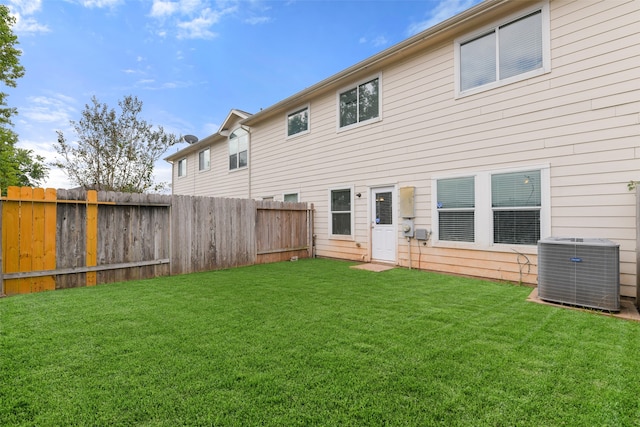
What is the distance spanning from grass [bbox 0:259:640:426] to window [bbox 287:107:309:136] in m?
6.58

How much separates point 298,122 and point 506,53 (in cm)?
592

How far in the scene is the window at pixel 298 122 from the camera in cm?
918

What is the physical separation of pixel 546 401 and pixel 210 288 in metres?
4.38

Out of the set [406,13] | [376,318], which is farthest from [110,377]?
[406,13]

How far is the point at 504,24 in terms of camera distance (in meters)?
5.21

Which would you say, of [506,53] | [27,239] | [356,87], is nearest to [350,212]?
[356,87]

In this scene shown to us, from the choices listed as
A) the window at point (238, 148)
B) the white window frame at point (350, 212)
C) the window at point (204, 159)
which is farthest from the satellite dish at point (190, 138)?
the white window frame at point (350, 212)

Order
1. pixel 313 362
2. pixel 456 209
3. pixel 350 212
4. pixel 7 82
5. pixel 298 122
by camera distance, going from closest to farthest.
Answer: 1. pixel 313 362
2. pixel 456 209
3. pixel 350 212
4. pixel 298 122
5. pixel 7 82

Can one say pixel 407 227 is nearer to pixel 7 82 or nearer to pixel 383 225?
pixel 383 225

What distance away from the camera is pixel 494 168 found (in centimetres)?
528

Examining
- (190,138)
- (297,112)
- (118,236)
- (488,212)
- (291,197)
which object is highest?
(190,138)

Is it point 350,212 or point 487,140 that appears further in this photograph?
point 350,212

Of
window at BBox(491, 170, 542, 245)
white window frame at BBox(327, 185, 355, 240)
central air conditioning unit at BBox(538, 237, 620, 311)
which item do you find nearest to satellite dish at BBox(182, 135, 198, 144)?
white window frame at BBox(327, 185, 355, 240)

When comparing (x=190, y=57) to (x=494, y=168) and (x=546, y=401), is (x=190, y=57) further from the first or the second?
(x=546, y=401)
